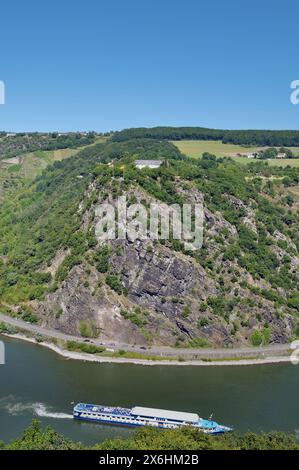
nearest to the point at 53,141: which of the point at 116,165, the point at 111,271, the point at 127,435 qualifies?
A: the point at 116,165

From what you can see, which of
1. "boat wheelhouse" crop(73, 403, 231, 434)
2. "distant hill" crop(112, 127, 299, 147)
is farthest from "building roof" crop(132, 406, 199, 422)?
"distant hill" crop(112, 127, 299, 147)

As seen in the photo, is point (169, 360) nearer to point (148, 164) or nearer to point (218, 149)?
point (148, 164)

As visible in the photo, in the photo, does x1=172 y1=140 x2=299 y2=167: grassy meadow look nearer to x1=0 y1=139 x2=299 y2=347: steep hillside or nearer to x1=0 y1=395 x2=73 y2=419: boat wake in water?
x1=0 y1=139 x2=299 y2=347: steep hillside

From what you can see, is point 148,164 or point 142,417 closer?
point 142,417

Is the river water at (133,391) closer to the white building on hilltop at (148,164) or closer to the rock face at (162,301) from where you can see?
the rock face at (162,301)

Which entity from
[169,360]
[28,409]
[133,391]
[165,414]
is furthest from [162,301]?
[28,409]
